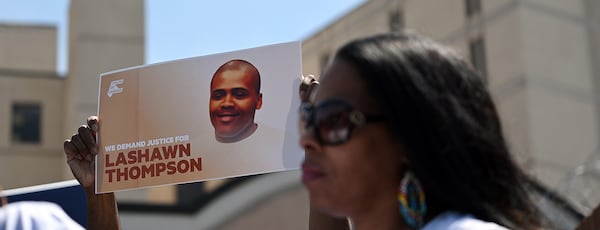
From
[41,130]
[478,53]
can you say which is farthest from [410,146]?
[41,130]

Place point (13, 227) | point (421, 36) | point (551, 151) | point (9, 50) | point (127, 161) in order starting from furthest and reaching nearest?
point (9, 50), point (551, 151), point (127, 161), point (421, 36), point (13, 227)

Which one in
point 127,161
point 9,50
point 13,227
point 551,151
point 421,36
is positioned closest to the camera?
point 13,227

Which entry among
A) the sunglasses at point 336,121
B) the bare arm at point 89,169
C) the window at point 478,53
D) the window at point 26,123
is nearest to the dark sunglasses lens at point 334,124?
the sunglasses at point 336,121

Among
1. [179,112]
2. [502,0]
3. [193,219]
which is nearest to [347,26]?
[502,0]

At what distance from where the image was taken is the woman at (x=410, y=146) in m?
2.39

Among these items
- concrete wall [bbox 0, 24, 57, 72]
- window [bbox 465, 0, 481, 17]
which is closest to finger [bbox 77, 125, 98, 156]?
window [bbox 465, 0, 481, 17]

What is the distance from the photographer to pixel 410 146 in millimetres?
2416

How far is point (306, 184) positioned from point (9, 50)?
3679 centimetres

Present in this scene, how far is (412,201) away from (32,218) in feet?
2.37

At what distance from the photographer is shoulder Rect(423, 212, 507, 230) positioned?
2.35 m

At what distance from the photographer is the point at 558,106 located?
101 ft

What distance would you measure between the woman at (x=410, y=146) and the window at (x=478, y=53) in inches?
1155

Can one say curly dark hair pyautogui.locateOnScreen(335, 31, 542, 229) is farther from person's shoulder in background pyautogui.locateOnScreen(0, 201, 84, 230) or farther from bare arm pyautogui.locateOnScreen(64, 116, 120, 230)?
bare arm pyautogui.locateOnScreen(64, 116, 120, 230)

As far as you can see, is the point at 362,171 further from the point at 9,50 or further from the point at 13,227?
the point at 9,50
